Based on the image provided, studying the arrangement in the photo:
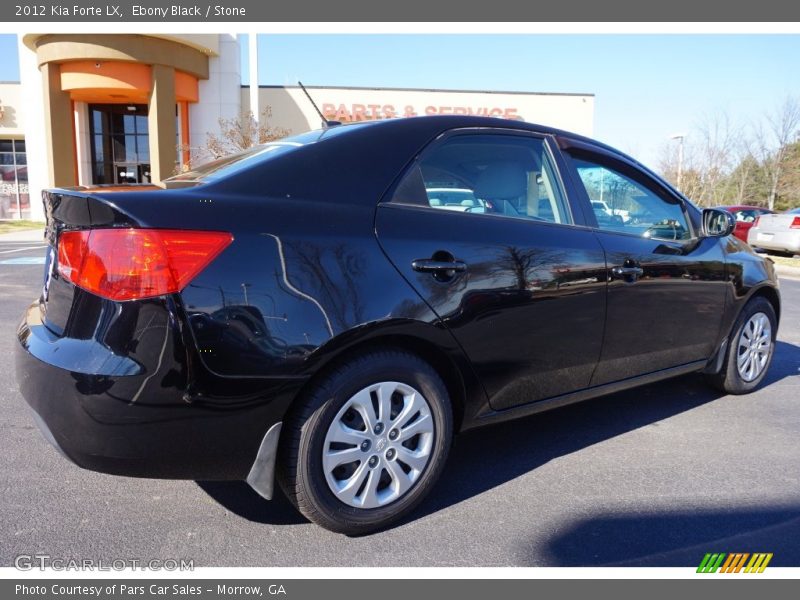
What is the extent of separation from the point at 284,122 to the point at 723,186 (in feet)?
71.0

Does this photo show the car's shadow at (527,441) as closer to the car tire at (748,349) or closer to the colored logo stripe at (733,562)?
the car tire at (748,349)

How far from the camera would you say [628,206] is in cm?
371

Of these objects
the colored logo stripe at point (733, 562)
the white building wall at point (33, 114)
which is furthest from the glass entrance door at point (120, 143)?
the colored logo stripe at point (733, 562)

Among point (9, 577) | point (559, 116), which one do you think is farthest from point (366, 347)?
point (559, 116)

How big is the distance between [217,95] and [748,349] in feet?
88.0

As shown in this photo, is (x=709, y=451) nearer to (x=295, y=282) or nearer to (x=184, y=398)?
(x=295, y=282)

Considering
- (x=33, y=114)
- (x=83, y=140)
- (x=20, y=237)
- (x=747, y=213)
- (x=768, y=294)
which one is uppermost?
(x=33, y=114)

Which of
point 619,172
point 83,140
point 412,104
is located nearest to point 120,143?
point 83,140

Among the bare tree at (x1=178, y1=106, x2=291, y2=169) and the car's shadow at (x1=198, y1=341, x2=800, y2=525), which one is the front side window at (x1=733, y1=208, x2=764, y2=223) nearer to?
the bare tree at (x1=178, y1=106, x2=291, y2=169)

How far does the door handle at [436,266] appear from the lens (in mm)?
2564

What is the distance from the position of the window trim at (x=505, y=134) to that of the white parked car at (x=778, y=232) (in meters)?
14.3

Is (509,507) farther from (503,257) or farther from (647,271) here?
(647,271)

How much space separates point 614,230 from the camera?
11.4ft

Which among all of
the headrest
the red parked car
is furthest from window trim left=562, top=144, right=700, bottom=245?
the red parked car
